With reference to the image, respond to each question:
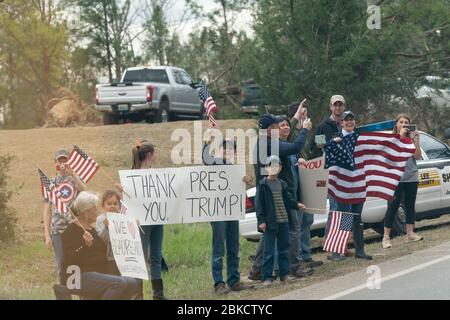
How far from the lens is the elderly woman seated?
10273 millimetres

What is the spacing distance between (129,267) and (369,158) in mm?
4585

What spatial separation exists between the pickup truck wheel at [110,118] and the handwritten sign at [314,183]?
18768 millimetres

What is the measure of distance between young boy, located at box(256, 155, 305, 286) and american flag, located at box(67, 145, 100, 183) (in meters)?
1.85

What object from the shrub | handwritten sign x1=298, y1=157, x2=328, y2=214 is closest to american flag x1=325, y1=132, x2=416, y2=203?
handwritten sign x1=298, y1=157, x2=328, y2=214

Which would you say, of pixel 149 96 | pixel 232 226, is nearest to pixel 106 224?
pixel 232 226

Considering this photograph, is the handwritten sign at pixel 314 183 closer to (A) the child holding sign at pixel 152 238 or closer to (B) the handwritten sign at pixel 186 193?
(B) the handwritten sign at pixel 186 193

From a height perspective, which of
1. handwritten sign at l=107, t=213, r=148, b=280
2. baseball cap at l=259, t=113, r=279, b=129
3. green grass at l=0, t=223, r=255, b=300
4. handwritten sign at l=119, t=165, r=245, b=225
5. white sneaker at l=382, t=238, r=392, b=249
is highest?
baseball cap at l=259, t=113, r=279, b=129

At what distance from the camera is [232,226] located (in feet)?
40.5

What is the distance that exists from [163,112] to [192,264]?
54.6ft

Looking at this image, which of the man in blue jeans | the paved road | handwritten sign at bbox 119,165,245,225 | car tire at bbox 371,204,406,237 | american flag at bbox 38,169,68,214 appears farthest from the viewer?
car tire at bbox 371,204,406,237

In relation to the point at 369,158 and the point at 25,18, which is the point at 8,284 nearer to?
the point at 369,158

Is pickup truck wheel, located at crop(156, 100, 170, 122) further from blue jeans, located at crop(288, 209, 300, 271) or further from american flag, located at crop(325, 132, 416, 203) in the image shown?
blue jeans, located at crop(288, 209, 300, 271)

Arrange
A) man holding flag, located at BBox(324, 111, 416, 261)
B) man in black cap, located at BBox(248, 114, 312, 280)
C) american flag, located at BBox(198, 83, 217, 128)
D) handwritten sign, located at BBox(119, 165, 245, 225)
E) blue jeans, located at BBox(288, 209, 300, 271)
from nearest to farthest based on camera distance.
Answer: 1. handwritten sign, located at BBox(119, 165, 245, 225)
2. man in black cap, located at BBox(248, 114, 312, 280)
3. blue jeans, located at BBox(288, 209, 300, 271)
4. american flag, located at BBox(198, 83, 217, 128)
5. man holding flag, located at BBox(324, 111, 416, 261)
